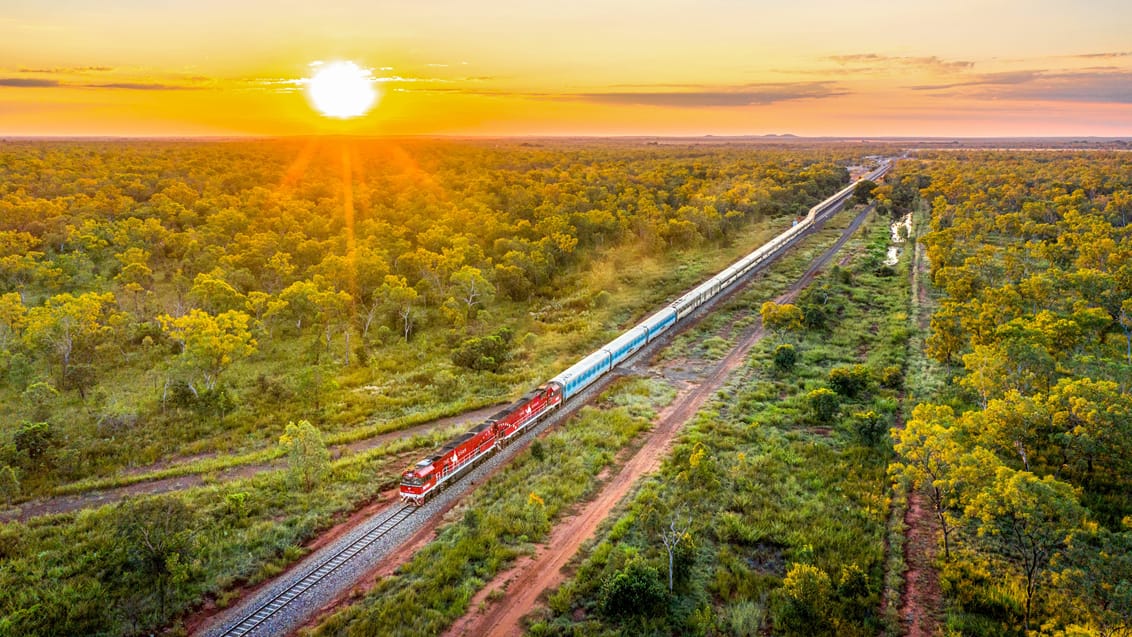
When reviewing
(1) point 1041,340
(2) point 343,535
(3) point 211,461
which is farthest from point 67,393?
(1) point 1041,340

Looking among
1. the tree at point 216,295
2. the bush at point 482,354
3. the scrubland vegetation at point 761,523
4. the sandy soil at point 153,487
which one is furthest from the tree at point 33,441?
the scrubland vegetation at point 761,523

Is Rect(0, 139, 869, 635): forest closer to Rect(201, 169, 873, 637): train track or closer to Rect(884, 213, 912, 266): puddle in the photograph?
Rect(201, 169, 873, 637): train track

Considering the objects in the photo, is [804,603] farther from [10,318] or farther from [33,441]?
[10,318]

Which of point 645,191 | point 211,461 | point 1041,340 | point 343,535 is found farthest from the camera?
point 645,191

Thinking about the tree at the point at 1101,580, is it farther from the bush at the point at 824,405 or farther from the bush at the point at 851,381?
the bush at the point at 851,381

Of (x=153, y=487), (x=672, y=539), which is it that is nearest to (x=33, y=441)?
(x=153, y=487)

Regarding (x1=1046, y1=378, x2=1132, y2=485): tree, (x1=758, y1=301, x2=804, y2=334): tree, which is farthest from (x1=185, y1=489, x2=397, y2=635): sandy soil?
(x1=758, y1=301, x2=804, y2=334): tree

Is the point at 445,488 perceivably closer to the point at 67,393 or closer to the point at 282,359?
the point at 282,359
